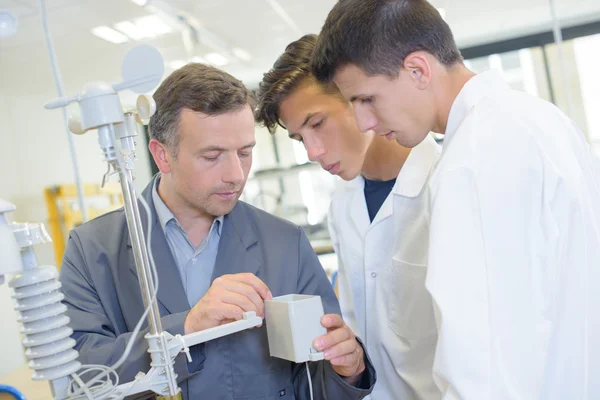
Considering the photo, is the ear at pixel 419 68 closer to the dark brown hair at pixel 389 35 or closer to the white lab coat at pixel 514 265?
the dark brown hair at pixel 389 35

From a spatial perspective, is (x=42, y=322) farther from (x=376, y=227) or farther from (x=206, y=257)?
(x=376, y=227)

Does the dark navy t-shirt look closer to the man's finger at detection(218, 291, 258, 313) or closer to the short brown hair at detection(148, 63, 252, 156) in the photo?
the short brown hair at detection(148, 63, 252, 156)

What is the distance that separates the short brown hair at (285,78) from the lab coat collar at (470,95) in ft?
1.66

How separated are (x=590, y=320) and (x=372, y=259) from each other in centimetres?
66

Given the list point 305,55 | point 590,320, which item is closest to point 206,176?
point 305,55

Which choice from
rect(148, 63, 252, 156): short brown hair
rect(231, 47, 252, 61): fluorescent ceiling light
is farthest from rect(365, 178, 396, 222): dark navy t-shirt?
rect(231, 47, 252, 61): fluorescent ceiling light

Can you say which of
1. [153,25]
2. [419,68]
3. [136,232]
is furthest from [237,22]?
[136,232]

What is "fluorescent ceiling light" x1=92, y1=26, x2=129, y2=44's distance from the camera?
333 cm

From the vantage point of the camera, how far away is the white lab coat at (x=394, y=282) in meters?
1.26

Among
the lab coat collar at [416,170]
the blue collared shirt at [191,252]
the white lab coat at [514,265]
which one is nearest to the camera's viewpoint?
the white lab coat at [514,265]

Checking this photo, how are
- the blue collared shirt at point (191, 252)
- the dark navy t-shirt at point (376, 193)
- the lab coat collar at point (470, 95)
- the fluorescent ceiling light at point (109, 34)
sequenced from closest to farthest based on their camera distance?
1. the lab coat collar at point (470, 95)
2. the blue collared shirt at point (191, 252)
3. the dark navy t-shirt at point (376, 193)
4. the fluorescent ceiling light at point (109, 34)

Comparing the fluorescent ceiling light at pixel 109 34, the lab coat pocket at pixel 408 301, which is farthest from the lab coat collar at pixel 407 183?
the fluorescent ceiling light at pixel 109 34

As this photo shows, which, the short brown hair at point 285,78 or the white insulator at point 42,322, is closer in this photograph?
the white insulator at point 42,322

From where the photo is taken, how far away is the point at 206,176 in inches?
48.9
